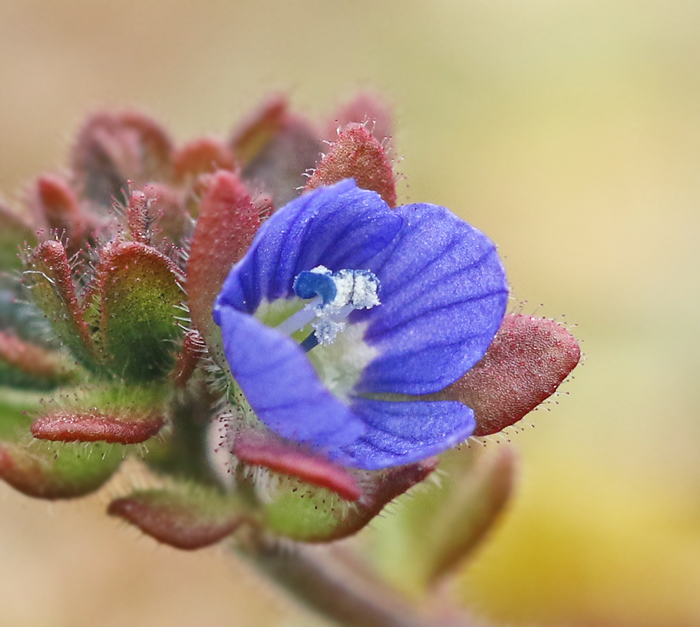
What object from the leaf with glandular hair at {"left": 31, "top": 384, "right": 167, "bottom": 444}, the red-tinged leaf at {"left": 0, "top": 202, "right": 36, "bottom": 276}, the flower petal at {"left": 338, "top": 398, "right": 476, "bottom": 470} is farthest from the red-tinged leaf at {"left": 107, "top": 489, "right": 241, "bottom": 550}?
the red-tinged leaf at {"left": 0, "top": 202, "right": 36, "bottom": 276}

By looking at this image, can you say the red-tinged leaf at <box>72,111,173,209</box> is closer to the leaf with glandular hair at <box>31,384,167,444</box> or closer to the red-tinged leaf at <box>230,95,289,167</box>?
the red-tinged leaf at <box>230,95,289,167</box>

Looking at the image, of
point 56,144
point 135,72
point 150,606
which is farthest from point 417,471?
point 135,72

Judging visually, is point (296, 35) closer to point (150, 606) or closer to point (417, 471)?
point (150, 606)

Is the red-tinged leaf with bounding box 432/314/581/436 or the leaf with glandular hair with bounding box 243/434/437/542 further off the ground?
the red-tinged leaf with bounding box 432/314/581/436

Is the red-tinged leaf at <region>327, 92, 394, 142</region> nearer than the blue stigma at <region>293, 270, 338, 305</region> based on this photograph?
No

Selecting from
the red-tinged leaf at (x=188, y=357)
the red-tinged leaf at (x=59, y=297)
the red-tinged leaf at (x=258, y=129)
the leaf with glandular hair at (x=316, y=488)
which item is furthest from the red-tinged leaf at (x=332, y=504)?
the red-tinged leaf at (x=258, y=129)
